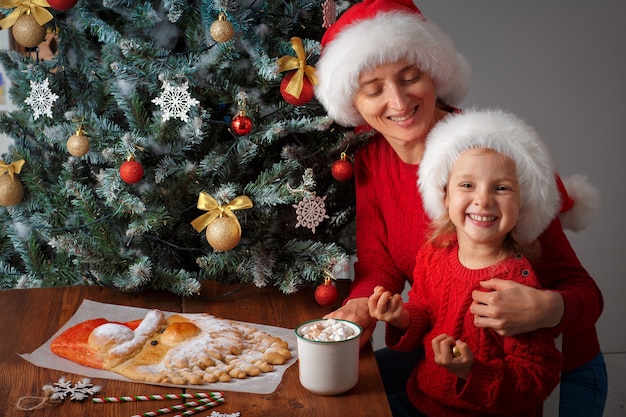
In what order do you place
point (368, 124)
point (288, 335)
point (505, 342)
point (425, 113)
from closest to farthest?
1. point (505, 342)
2. point (288, 335)
3. point (425, 113)
4. point (368, 124)

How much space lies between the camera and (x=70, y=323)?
1.57m

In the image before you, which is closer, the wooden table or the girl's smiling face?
the wooden table

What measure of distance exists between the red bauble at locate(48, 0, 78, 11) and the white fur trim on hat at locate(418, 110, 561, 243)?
2.80 feet

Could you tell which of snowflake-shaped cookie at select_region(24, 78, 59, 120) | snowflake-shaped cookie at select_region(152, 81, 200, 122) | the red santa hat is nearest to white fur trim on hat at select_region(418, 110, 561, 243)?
the red santa hat

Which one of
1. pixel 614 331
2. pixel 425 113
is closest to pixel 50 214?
pixel 425 113

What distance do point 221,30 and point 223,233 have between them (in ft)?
1.45

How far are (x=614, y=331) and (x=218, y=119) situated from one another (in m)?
2.47

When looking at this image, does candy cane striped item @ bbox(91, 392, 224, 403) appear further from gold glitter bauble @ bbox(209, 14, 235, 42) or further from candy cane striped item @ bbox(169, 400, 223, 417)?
gold glitter bauble @ bbox(209, 14, 235, 42)

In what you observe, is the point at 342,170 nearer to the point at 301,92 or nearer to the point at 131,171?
the point at 301,92

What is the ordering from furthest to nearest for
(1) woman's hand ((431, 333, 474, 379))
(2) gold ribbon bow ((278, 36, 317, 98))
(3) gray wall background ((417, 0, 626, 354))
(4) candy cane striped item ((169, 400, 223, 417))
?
1. (3) gray wall background ((417, 0, 626, 354))
2. (2) gold ribbon bow ((278, 36, 317, 98))
3. (1) woman's hand ((431, 333, 474, 379))
4. (4) candy cane striped item ((169, 400, 223, 417))

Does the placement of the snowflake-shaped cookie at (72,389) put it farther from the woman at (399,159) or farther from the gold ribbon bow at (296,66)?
the gold ribbon bow at (296,66)

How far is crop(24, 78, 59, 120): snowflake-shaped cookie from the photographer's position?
1.70 meters

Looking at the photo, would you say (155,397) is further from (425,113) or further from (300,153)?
(425,113)

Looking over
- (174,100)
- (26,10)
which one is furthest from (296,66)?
(26,10)
